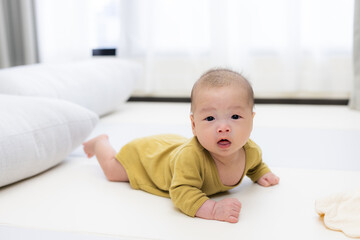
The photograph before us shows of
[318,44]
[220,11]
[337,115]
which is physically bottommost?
[337,115]

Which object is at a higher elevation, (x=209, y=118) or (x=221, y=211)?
(x=209, y=118)

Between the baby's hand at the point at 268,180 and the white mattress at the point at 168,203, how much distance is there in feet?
0.08

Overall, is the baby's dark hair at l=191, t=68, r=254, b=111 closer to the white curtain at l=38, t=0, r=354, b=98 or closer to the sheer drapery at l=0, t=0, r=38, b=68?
the white curtain at l=38, t=0, r=354, b=98

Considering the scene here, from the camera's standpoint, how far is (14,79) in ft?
4.98

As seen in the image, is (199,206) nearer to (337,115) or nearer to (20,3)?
(337,115)

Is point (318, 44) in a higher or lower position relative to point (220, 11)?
lower

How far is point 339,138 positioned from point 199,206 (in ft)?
2.72

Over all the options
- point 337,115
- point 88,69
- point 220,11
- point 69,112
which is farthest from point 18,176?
point 220,11

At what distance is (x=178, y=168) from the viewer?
2.91 ft

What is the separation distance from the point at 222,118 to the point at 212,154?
102mm

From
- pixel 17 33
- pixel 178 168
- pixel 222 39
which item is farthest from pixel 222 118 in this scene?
pixel 17 33

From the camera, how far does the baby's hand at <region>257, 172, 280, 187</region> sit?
40.7 inches

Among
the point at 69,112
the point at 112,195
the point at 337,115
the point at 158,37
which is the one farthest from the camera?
the point at 158,37

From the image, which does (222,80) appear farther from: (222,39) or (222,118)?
(222,39)
